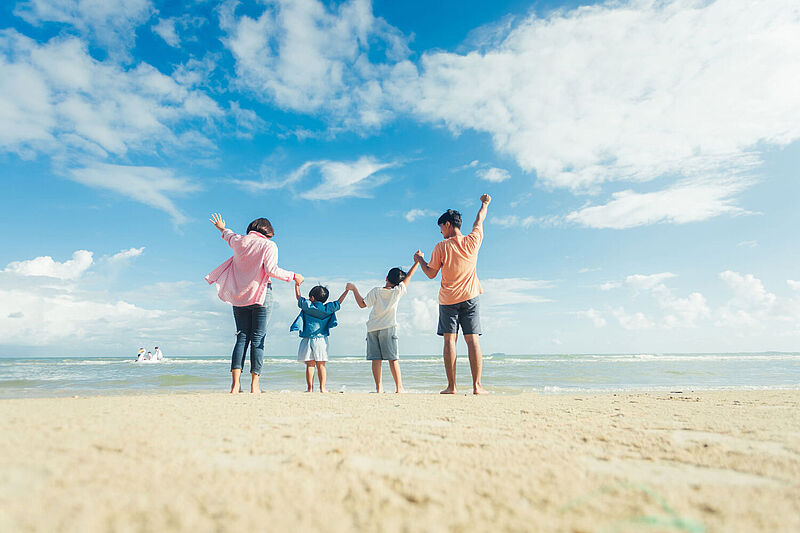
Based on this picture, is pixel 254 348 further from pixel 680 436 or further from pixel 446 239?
pixel 680 436

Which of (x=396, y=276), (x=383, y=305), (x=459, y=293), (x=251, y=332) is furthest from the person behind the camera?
(x=396, y=276)

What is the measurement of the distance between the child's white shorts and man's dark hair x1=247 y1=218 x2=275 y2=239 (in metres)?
1.82

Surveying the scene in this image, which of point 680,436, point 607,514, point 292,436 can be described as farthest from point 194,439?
point 680,436

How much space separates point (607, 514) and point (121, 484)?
1.39m

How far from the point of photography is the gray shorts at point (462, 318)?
5000 mm

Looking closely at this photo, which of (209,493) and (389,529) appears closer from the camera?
(389,529)

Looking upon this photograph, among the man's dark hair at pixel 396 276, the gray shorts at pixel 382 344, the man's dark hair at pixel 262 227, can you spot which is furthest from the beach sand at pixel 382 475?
the man's dark hair at pixel 396 276

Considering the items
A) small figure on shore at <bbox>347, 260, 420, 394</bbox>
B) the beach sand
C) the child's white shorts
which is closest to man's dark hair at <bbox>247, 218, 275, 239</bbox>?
small figure on shore at <bbox>347, 260, 420, 394</bbox>

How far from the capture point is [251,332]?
4.89 meters

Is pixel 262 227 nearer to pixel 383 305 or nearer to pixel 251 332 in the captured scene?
pixel 251 332

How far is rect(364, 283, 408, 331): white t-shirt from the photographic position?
5715 mm

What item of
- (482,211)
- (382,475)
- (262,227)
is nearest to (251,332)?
(262,227)

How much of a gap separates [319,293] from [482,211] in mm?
2724

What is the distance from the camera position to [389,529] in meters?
1.01
